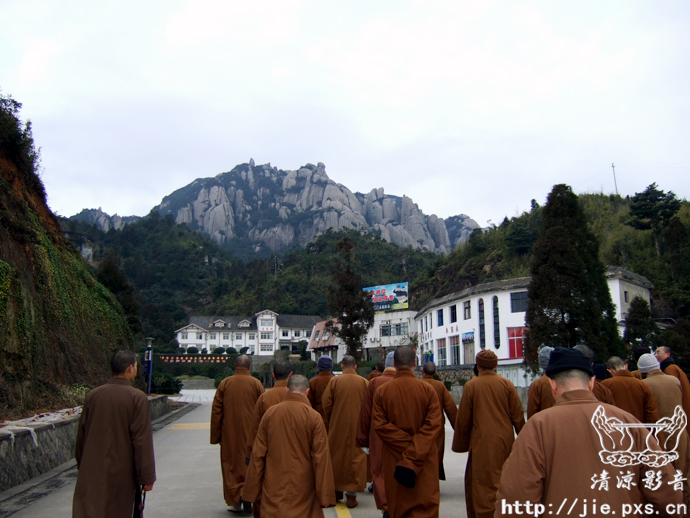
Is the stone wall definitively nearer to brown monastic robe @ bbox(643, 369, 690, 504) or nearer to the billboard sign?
brown monastic robe @ bbox(643, 369, 690, 504)

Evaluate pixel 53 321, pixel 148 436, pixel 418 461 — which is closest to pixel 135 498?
pixel 148 436

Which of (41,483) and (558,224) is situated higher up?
(558,224)

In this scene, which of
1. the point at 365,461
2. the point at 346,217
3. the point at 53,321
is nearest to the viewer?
the point at 365,461

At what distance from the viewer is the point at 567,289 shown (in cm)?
2309

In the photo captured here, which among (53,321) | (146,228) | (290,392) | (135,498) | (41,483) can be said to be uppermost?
(146,228)

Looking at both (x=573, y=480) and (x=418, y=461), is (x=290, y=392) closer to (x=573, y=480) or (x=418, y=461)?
(x=418, y=461)

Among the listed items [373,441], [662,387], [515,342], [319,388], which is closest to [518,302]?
[515,342]

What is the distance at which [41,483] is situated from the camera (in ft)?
27.9

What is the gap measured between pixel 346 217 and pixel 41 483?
516 feet

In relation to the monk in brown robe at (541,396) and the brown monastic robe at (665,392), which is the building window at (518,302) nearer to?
the brown monastic robe at (665,392)

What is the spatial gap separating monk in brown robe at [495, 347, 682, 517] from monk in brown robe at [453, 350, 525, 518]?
275 cm

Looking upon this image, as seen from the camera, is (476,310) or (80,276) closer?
(80,276)

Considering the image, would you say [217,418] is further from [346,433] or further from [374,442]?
[374,442]

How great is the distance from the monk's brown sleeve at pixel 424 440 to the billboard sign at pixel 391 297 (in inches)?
2158
